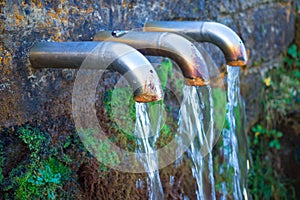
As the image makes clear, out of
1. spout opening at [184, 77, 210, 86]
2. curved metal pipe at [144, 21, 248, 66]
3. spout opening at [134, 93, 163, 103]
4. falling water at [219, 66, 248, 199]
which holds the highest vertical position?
curved metal pipe at [144, 21, 248, 66]

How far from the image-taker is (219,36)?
5.18 ft

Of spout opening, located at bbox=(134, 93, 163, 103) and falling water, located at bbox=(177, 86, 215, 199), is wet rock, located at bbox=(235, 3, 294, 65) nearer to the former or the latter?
falling water, located at bbox=(177, 86, 215, 199)

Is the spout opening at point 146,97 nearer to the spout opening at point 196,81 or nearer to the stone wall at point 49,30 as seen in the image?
the spout opening at point 196,81

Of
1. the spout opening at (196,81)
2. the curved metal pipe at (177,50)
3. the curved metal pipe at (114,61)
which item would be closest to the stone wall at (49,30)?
the curved metal pipe at (114,61)

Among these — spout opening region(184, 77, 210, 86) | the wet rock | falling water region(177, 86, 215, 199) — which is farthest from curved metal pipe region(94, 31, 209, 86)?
the wet rock

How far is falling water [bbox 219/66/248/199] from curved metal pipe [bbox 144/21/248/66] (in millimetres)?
650

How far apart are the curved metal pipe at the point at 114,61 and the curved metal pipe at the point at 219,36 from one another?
39cm

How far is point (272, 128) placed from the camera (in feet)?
9.61

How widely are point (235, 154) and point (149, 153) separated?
0.59m

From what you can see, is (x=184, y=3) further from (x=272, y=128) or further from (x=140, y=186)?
(x=272, y=128)

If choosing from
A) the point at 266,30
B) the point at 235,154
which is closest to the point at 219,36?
the point at 235,154

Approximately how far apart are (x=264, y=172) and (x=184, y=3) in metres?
1.17

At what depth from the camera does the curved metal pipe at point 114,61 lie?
1225 millimetres

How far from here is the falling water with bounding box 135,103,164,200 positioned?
1.80m
